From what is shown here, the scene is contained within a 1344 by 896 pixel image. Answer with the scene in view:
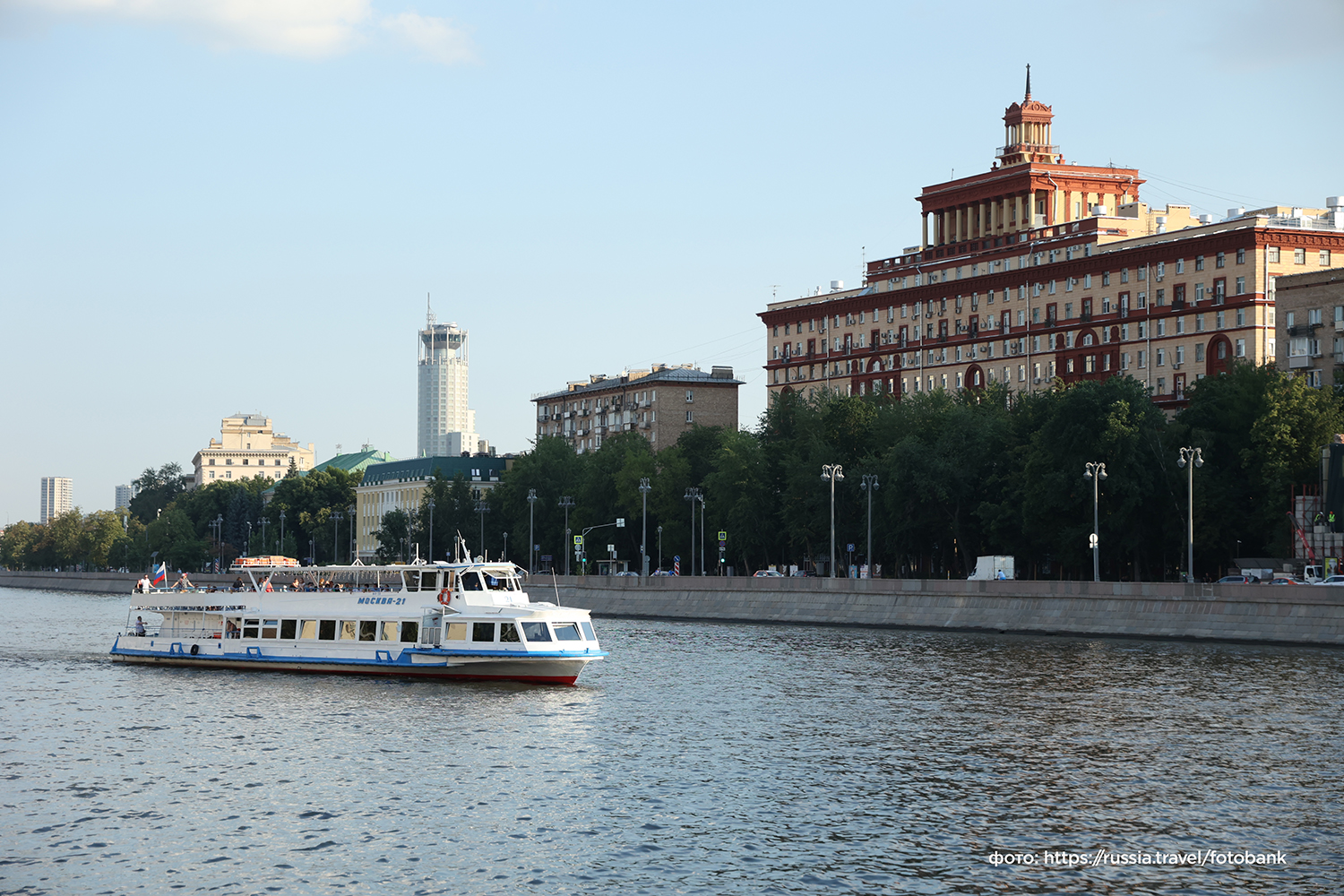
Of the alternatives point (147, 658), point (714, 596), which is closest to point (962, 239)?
point (714, 596)

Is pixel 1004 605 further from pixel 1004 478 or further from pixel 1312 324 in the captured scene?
pixel 1312 324

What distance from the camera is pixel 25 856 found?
3177cm

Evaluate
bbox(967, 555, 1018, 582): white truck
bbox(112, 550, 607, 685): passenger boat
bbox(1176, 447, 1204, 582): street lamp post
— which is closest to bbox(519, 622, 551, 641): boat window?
bbox(112, 550, 607, 685): passenger boat

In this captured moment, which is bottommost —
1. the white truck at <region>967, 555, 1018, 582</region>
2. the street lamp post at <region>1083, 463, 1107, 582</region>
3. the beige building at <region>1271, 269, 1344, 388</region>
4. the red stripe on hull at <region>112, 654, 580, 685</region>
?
the red stripe on hull at <region>112, 654, 580, 685</region>

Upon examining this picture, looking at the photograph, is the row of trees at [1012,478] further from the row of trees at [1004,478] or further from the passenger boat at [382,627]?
the passenger boat at [382,627]

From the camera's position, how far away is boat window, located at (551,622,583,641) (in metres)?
63.0

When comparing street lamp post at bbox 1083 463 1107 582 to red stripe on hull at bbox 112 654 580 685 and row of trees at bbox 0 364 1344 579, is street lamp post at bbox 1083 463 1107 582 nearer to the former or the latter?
row of trees at bbox 0 364 1344 579

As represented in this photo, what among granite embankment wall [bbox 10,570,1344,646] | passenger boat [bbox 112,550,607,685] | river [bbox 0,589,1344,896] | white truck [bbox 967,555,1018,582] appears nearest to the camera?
river [bbox 0,589,1344,896]

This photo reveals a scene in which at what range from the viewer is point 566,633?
207 feet

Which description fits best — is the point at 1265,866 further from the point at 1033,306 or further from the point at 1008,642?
the point at 1033,306

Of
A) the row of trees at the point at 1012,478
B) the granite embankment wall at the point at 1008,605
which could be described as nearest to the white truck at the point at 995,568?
the row of trees at the point at 1012,478

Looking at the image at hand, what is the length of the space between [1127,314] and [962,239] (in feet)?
81.3

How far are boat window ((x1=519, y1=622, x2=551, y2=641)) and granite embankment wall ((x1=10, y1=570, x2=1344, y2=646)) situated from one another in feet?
111

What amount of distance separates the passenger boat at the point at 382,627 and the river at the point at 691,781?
4.13 feet
